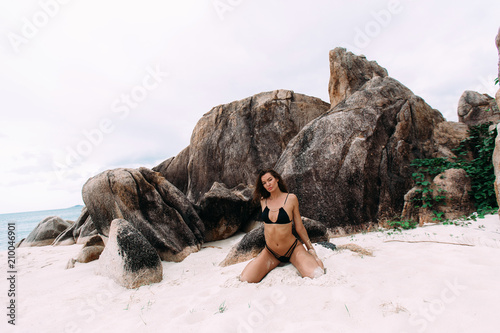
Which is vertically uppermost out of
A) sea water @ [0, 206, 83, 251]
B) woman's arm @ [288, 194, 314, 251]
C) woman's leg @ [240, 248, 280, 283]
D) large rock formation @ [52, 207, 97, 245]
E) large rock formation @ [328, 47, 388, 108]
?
large rock formation @ [328, 47, 388, 108]

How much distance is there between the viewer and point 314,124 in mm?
8250

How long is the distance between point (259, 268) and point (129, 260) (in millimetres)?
2298

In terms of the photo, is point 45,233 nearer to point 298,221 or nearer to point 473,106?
point 298,221

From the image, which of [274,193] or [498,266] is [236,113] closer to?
[274,193]

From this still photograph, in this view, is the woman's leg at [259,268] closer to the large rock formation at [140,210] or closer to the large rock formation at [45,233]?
the large rock formation at [140,210]

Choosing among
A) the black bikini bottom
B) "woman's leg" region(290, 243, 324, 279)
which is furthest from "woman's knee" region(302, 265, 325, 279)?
the black bikini bottom

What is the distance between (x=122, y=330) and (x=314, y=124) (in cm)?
701

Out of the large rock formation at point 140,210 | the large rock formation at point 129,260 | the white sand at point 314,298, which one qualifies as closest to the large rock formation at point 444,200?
the white sand at point 314,298

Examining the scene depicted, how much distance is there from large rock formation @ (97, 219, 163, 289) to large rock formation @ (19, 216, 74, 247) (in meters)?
9.42

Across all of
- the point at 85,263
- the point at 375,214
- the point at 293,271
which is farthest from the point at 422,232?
the point at 85,263

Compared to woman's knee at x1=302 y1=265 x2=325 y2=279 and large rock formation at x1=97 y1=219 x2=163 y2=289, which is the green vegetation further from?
large rock formation at x1=97 y1=219 x2=163 y2=289

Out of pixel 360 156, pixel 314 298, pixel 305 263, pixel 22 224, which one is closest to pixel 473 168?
pixel 360 156

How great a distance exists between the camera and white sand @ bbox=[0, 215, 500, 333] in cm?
241

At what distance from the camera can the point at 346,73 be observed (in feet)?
32.1
